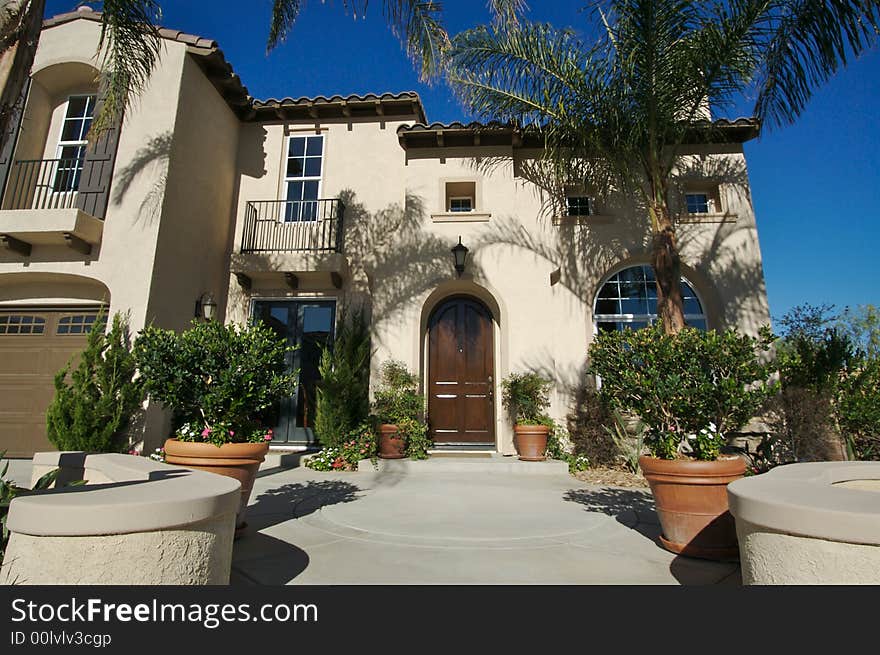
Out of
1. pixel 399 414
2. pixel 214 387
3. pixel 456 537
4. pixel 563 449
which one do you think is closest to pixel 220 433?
pixel 214 387

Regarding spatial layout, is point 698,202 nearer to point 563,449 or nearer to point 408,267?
point 563,449

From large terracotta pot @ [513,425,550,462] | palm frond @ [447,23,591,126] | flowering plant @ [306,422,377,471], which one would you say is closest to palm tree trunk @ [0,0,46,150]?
palm frond @ [447,23,591,126]

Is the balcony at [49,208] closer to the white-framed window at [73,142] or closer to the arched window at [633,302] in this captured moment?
the white-framed window at [73,142]

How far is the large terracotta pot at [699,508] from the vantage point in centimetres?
337

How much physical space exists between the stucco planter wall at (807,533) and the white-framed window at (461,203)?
8475 millimetres

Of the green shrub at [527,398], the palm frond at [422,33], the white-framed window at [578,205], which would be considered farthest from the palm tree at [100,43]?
the white-framed window at [578,205]

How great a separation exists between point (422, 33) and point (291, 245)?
5772mm

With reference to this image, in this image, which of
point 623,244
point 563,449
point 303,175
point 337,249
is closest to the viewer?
point 563,449

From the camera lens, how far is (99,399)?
6.97 m

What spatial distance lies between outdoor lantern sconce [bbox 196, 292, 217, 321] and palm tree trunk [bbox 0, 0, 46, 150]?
614 cm

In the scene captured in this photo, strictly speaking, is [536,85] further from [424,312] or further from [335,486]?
[335,486]

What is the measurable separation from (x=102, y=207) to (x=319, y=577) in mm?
8644

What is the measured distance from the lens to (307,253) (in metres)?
9.55

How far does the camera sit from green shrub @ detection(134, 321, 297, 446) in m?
3.81
